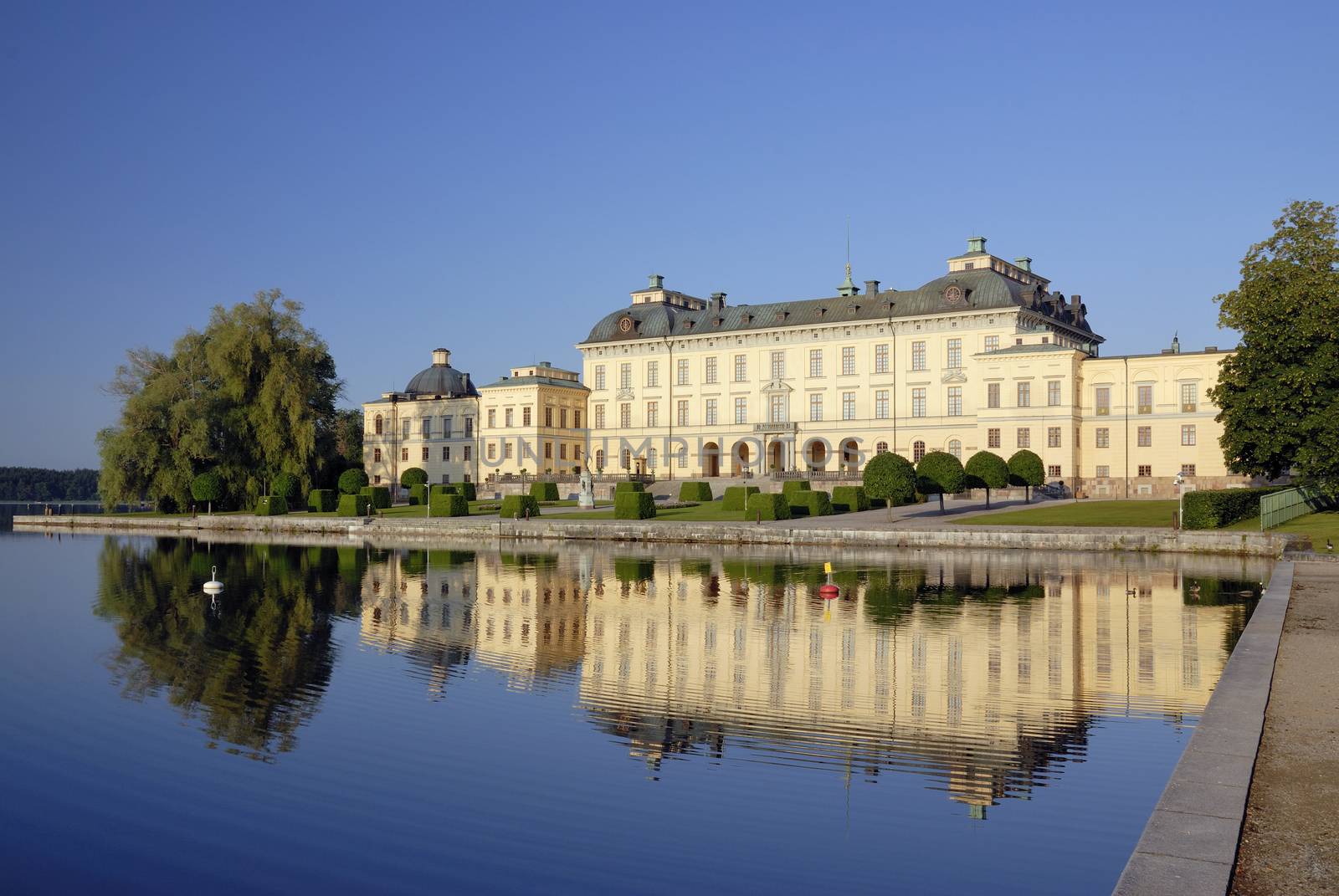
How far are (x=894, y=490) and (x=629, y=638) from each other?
92.1ft

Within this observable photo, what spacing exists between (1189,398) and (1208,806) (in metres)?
52.6

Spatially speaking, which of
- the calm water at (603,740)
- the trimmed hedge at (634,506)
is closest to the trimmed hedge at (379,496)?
the trimmed hedge at (634,506)

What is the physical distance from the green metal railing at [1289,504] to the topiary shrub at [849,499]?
1693 centimetres

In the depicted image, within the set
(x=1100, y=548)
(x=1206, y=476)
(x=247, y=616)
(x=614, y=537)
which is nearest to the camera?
(x=247, y=616)

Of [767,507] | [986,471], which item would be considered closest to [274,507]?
[767,507]

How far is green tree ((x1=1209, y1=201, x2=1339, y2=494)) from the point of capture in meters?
32.6

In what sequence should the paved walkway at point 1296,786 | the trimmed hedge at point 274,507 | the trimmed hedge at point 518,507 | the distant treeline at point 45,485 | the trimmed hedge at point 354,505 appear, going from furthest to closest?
the distant treeline at point 45,485 < the trimmed hedge at point 274,507 < the trimmed hedge at point 354,505 < the trimmed hedge at point 518,507 < the paved walkway at point 1296,786

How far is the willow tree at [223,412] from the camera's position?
56219 mm

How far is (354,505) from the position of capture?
53.2 metres

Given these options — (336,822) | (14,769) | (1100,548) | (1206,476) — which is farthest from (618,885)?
(1206,476)

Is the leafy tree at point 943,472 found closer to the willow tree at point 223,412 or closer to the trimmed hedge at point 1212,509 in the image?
the trimmed hedge at point 1212,509

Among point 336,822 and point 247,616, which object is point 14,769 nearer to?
point 336,822

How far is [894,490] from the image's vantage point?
43656 millimetres

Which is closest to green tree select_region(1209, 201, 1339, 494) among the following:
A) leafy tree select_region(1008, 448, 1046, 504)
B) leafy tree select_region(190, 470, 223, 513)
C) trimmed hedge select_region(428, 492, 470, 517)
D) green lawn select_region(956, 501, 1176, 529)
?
green lawn select_region(956, 501, 1176, 529)
